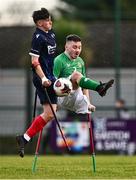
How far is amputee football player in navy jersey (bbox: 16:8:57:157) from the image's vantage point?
1280cm

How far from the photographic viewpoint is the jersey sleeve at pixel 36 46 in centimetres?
1278

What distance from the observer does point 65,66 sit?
12781mm

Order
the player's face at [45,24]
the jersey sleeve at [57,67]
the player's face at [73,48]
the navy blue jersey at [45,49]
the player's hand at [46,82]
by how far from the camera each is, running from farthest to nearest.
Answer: the player's face at [45,24] → the navy blue jersey at [45,49] → the jersey sleeve at [57,67] → the player's face at [73,48] → the player's hand at [46,82]

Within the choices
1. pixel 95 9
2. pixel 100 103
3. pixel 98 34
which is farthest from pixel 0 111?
pixel 95 9

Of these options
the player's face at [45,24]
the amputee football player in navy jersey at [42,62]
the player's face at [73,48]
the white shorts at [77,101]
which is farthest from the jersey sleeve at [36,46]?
the white shorts at [77,101]

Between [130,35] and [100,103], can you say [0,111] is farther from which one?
[130,35]

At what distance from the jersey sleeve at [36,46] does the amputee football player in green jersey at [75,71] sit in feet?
0.98

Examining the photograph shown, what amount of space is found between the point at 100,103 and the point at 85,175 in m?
18.5

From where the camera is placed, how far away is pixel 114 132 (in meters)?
26.8

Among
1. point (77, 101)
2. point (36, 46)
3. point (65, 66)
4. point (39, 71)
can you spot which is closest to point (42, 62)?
point (36, 46)

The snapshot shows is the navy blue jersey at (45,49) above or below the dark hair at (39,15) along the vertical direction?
below

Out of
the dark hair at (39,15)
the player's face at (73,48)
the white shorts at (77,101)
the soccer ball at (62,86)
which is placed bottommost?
the white shorts at (77,101)

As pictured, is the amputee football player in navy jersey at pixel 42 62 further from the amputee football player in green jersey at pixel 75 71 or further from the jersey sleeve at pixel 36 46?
the amputee football player in green jersey at pixel 75 71

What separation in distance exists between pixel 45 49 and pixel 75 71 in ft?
2.42
